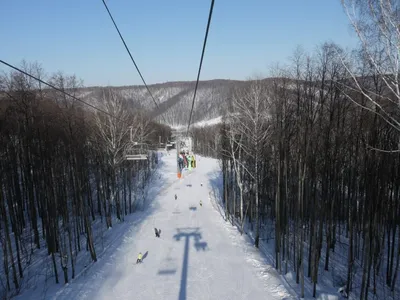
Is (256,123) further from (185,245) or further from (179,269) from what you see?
(179,269)

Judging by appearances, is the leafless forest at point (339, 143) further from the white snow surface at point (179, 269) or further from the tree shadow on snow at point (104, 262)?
the tree shadow on snow at point (104, 262)

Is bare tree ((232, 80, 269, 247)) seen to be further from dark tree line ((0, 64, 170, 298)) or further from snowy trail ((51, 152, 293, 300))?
dark tree line ((0, 64, 170, 298))

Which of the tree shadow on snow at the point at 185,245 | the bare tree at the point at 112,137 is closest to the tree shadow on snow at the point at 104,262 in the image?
the bare tree at the point at 112,137

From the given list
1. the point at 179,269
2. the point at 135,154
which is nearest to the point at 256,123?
the point at 179,269

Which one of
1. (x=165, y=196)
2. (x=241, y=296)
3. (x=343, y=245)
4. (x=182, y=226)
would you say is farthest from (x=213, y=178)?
(x=241, y=296)

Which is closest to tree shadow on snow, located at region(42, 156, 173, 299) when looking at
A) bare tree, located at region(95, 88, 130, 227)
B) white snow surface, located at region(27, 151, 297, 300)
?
white snow surface, located at region(27, 151, 297, 300)

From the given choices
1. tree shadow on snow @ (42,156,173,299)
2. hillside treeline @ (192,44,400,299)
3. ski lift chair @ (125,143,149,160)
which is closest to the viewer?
hillside treeline @ (192,44,400,299)

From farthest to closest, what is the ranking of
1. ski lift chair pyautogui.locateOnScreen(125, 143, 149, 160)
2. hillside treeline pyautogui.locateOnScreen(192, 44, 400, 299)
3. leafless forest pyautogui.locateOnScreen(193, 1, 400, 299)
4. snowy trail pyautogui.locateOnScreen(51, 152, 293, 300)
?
ski lift chair pyautogui.locateOnScreen(125, 143, 149, 160), snowy trail pyautogui.locateOnScreen(51, 152, 293, 300), hillside treeline pyautogui.locateOnScreen(192, 44, 400, 299), leafless forest pyautogui.locateOnScreen(193, 1, 400, 299)
